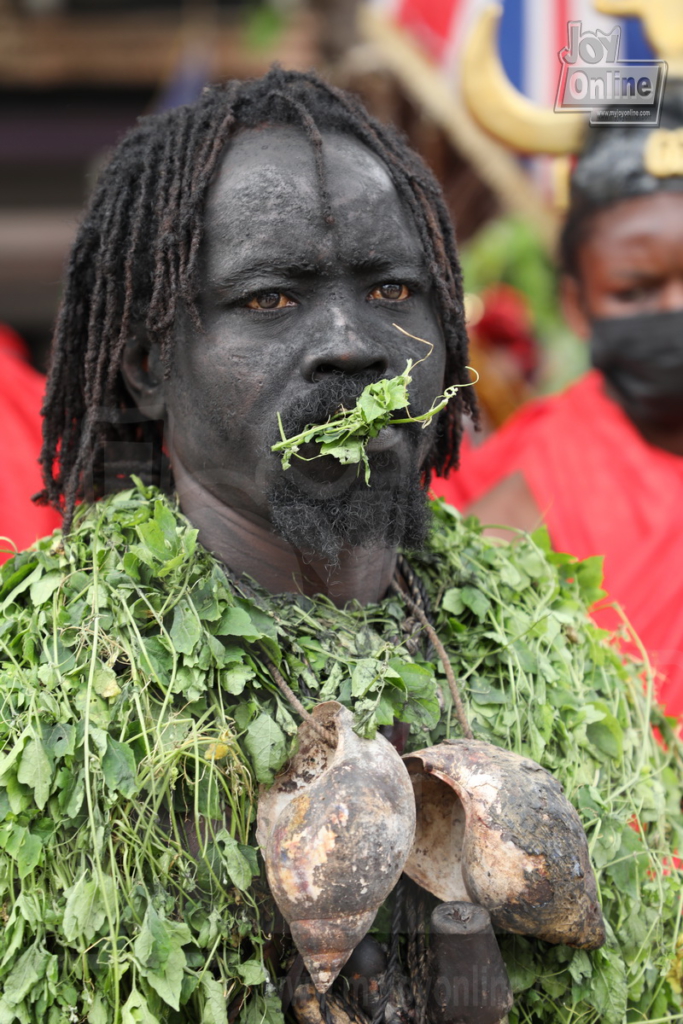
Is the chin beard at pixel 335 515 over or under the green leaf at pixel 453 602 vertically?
over

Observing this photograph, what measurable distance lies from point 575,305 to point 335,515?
290 centimetres

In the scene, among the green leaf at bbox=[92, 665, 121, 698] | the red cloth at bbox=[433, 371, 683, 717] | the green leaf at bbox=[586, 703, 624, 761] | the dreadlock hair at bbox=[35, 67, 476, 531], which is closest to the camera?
the green leaf at bbox=[92, 665, 121, 698]

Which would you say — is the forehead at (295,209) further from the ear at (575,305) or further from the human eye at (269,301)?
the ear at (575,305)

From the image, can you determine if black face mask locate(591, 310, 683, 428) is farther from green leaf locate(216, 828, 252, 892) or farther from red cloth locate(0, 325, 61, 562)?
green leaf locate(216, 828, 252, 892)

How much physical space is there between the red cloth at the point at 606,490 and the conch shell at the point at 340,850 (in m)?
1.63

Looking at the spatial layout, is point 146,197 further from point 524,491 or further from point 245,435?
point 524,491

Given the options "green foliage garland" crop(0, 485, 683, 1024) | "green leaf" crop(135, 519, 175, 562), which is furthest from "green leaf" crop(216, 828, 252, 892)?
"green leaf" crop(135, 519, 175, 562)

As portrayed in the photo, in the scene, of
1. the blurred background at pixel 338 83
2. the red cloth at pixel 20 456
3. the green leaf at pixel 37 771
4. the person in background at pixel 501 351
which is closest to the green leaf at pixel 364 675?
the green leaf at pixel 37 771

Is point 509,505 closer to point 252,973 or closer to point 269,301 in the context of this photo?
point 269,301

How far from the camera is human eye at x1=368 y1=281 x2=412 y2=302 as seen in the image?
1783 mm

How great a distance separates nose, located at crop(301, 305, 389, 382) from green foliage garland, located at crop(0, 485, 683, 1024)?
0.32 m

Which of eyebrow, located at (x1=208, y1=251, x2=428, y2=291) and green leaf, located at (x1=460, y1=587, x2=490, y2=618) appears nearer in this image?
eyebrow, located at (x1=208, y1=251, x2=428, y2=291)

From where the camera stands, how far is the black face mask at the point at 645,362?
148 inches

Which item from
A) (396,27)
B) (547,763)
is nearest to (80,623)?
(547,763)
